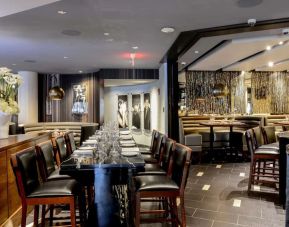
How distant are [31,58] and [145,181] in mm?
5827

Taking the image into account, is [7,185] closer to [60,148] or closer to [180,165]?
[60,148]

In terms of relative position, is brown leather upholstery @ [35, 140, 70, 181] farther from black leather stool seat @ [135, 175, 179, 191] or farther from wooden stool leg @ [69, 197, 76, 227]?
black leather stool seat @ [135, 175, 179, 191]

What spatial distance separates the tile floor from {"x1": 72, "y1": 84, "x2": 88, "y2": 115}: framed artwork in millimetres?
6021

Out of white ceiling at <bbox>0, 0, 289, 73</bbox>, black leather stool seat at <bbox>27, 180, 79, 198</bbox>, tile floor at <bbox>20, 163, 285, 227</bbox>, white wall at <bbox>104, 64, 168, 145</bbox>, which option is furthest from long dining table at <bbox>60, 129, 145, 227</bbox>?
white wall at <bbox>104, 64, 168, 145</bbox>

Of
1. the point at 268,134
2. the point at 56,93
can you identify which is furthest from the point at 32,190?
the point at 56,93

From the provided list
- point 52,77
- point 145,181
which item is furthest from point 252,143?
point 52,77

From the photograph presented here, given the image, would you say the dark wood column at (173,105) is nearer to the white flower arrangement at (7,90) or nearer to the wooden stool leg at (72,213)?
the white flower arrangement at (7,90)

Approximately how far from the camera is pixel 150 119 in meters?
10.2

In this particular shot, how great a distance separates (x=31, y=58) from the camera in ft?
23.9

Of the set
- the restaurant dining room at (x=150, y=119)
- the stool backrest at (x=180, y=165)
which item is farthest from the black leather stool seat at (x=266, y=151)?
the stool backrest at (x=180, y=165)

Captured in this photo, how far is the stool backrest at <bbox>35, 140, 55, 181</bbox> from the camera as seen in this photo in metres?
2.94

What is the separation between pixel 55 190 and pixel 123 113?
8852 mm

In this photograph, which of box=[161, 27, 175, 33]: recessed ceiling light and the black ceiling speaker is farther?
the black ceiling speaker

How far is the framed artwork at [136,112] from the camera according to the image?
1087 cm
